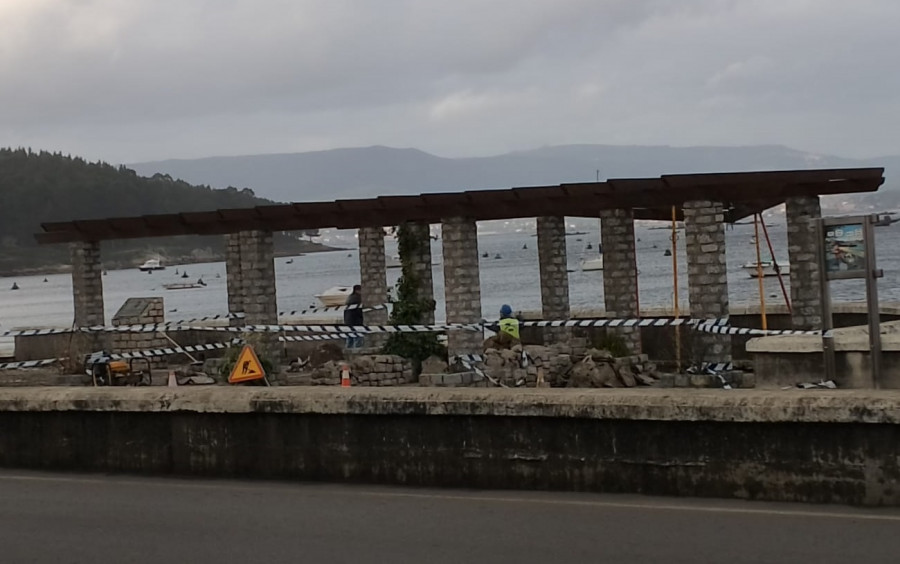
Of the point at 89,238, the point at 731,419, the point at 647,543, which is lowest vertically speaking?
the point at 647,543

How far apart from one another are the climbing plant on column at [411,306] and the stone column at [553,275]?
9.84ft

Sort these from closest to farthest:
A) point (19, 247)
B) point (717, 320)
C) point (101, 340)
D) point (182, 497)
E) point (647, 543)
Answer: point (647, 543)
point (182, 497)
point (717, 320)
point (101, 340)
point (19, 247)

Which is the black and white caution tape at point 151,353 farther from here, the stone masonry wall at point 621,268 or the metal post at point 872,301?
the metal post at point 872,301

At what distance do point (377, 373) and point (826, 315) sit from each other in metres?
11.3

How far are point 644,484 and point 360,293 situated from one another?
19373mm

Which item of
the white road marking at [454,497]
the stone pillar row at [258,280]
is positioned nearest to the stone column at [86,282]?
the stone pillar row at [258,280]

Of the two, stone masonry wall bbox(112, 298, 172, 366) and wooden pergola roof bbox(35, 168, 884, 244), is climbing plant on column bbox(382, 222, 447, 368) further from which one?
stone masonry wall bbox(112, 298, 172, 366)

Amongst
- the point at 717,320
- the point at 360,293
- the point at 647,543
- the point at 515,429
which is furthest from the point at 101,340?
the point at 647,543

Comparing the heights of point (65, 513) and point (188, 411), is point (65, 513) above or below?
below

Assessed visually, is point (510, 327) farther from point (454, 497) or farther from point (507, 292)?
point (507, 292)

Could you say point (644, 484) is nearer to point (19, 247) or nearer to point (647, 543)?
point (647, 543)

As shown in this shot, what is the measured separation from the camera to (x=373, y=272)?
27.4 meters

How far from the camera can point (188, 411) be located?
11008 mm

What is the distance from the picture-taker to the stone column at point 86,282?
28.1 meters
